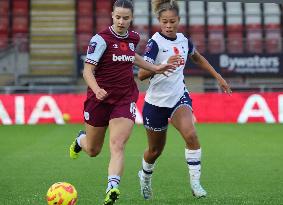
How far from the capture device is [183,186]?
901cm

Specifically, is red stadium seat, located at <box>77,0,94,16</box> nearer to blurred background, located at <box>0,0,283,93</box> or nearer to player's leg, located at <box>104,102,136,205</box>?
blurred background, located at <box>0,0,283,93</box>

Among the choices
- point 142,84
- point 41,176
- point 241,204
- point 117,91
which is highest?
point 117,91

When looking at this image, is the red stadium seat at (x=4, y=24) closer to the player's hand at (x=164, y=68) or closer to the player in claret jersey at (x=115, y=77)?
the player in claret jersey at (x=115, y=77)

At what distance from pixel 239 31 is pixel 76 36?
703 centimetres

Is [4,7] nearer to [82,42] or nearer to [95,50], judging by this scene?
[82,42]

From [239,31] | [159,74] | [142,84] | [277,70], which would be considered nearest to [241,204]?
[159,74]

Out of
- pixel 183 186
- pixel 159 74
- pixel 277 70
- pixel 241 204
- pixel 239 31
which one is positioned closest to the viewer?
pixel 241 204

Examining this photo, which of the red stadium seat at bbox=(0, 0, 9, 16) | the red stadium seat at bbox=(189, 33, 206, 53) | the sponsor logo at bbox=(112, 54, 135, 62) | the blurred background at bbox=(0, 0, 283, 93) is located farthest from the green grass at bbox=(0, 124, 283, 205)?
the red stadium seat at bbox=(0, 0, 9, 16)

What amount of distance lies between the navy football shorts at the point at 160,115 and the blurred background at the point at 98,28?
686 inches

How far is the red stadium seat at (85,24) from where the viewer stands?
30.0 metres

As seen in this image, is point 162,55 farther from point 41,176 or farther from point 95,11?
point 95,11

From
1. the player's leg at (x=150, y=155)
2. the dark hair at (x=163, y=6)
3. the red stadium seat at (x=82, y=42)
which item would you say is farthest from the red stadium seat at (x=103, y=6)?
the dark hair at (x=163, y=6)

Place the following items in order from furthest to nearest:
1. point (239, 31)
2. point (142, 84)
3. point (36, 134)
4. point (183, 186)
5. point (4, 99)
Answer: point (239, 31) → point (142, 84) → point (4, 99) → point (36, 134) → point (183, 186)

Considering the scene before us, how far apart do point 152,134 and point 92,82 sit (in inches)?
57.1
